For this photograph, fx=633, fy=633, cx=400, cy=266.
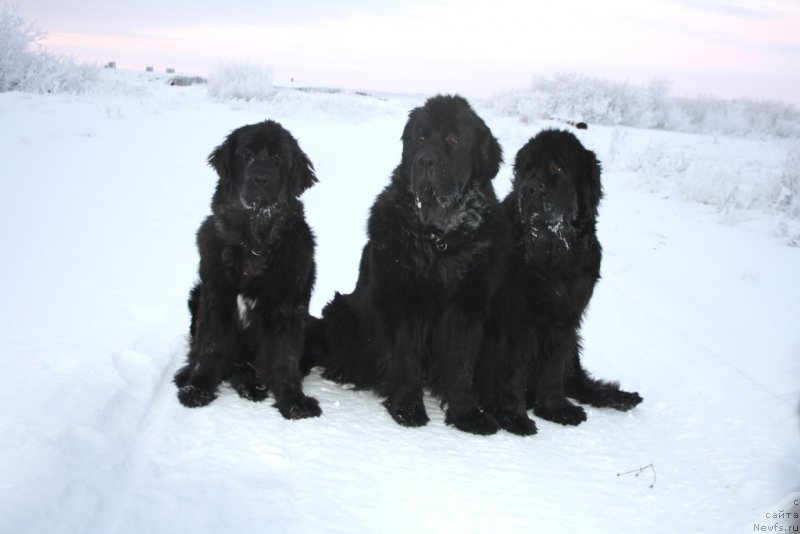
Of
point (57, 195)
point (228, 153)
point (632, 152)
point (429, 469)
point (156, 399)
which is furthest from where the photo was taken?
point (632, 152)

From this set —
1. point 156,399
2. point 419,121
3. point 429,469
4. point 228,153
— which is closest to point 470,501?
point 429,469

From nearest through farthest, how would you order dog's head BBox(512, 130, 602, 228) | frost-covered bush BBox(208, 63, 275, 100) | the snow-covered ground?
the snow-covered ground, dog's head BBox(512, 130, 602, 228), frost-covered bush BBox(208, 63, 275, 100)

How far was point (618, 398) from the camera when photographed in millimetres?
4062

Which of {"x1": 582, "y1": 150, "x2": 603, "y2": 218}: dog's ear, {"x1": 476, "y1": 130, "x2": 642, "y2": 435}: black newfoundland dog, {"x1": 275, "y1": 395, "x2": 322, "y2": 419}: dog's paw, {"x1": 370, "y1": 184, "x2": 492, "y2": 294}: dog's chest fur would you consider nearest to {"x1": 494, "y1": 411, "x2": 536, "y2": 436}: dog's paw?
{"x1": 476, "y1": 130, "x2": 642, "y2": 435}: black newfoundland dog

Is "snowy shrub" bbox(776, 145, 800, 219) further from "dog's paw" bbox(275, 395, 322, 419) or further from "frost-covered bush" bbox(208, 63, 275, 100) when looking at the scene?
"frost-covered bush" bbox(208, 63, 275, 100)

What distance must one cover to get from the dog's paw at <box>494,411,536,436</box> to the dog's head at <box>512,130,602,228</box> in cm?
113

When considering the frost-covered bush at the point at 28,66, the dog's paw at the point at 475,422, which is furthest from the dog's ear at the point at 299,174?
the frost-covered bush at the point at 28,66

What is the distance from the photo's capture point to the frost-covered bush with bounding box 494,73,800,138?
26688 millimetres

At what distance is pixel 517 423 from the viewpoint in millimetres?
3652

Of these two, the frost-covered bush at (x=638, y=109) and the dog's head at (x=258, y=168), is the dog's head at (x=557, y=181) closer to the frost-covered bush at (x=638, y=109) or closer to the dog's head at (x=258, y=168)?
the dog's head at (x=258, y=168)

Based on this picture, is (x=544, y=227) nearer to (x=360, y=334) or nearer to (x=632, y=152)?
(x=360, y=334)

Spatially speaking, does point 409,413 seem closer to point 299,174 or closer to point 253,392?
point 253,392

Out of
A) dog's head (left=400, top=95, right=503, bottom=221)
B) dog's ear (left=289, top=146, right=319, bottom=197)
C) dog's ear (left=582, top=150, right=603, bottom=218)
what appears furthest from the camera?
dog's ear (left=289, top=146, right=319, bottom=197)

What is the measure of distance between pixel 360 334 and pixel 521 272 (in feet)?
3.69
